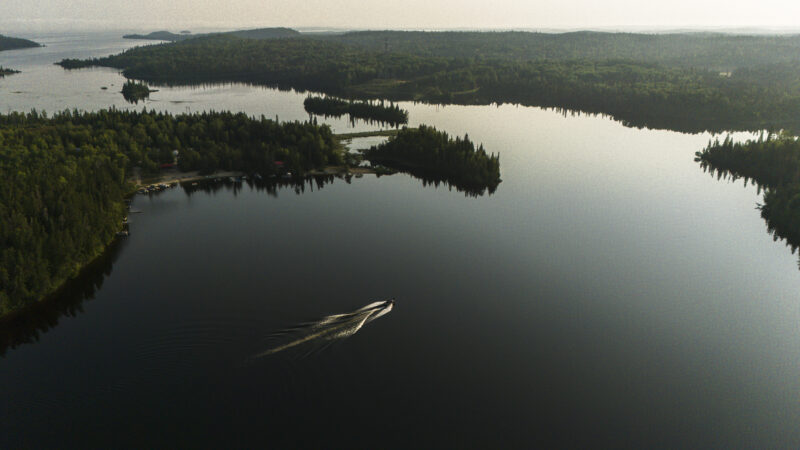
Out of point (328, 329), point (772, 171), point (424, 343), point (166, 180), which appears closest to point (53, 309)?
point (328, 329)

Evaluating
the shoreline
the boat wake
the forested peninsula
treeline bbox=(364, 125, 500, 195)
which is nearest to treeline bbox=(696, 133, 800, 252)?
treeline bbox=(364, 125, 500, 195)

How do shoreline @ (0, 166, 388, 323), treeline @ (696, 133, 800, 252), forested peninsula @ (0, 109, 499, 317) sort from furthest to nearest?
1. treeline @ (696, 133, 800, 252)
2. shoreline @ (0, 166, 388, 323)
3. forested peninsula @ (0, 109, 499, 317)

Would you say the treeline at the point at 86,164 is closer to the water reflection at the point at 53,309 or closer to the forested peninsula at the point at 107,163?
the forested peninsula at the point at 107,163

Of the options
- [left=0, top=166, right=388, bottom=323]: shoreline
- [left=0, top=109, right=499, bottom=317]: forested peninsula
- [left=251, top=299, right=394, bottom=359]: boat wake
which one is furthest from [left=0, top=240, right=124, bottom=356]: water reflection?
[left=251, top=299, right=394, bottom=359]: boat wake

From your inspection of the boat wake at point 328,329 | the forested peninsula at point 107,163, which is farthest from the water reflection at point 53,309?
the boat wake at point 328,329

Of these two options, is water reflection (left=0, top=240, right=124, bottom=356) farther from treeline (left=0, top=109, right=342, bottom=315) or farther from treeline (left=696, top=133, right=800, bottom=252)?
treeline (left=696, top=133, right=800, bottom=252)

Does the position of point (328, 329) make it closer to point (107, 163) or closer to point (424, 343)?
point (424, 343)

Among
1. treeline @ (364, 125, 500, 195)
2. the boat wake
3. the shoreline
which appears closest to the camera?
the boat wake

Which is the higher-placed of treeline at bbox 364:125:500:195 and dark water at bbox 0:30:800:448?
treeline at bbox 364:125:500:195

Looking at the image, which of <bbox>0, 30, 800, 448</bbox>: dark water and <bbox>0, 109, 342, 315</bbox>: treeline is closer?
<bbox>0, 30, 800, 448</bbox>: dark water

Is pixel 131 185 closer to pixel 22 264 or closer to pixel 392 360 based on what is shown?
pixel 22 264
